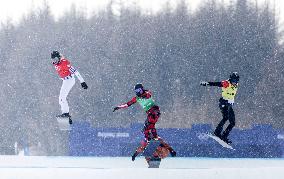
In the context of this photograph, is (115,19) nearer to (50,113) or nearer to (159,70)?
(159,70)

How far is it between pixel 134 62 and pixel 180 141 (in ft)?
91.3

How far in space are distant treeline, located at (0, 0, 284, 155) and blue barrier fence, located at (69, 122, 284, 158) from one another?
22138mm

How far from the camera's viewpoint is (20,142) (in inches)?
1799

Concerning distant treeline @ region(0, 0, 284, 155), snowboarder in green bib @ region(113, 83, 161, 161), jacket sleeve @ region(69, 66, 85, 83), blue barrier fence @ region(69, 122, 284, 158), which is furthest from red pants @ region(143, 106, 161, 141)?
distant treeline @ region(0, 0, 284, 155)

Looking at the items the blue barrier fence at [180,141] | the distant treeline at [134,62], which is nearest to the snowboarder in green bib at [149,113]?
the blue barrier fence at [180,141]

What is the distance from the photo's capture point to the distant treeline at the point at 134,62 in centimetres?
A: 4406

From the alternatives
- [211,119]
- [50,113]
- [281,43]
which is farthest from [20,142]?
[281,43]

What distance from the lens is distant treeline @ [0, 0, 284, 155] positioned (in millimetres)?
44062

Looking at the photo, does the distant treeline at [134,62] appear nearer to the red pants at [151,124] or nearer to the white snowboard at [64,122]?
the white snowboard at [64,122]

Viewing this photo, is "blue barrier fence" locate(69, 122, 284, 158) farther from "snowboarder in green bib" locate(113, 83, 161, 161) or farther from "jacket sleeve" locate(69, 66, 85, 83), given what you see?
"snowboarder in green bib" locate(113, 83, 161, 161)

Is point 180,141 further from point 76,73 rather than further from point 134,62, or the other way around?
point 134,62

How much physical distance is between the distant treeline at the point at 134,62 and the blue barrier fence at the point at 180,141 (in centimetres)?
2214

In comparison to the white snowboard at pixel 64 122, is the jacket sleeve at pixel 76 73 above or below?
above

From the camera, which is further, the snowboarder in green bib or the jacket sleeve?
the jacket sleeve
